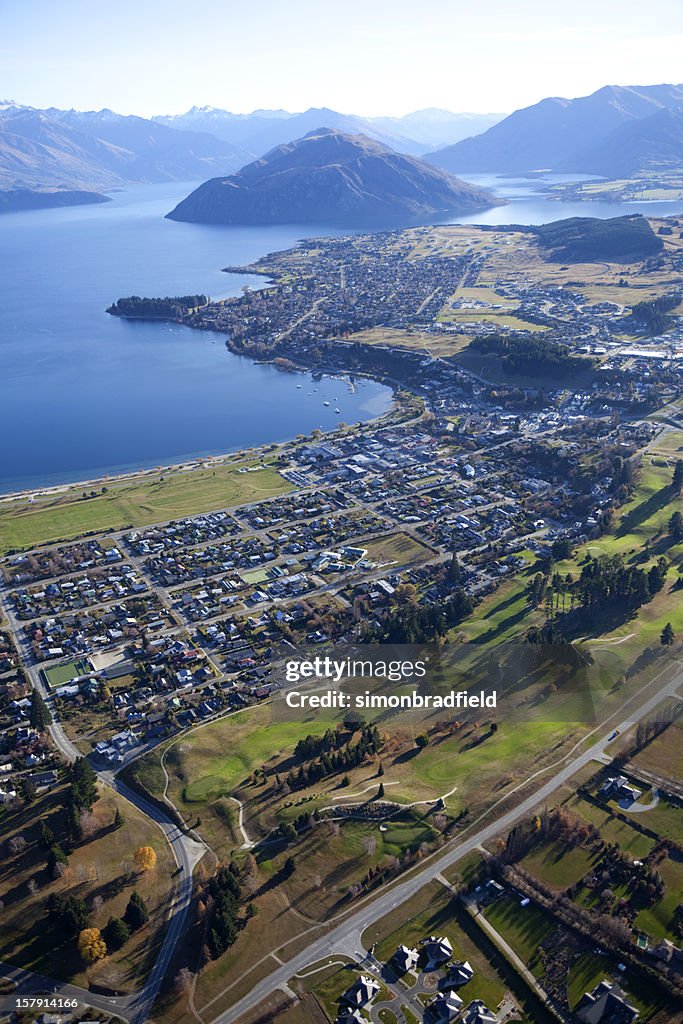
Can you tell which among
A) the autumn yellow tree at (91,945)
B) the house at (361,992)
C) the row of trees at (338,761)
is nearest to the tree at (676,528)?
the row of trees at (338,761)

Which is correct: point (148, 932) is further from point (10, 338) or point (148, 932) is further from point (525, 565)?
point (10, 338)

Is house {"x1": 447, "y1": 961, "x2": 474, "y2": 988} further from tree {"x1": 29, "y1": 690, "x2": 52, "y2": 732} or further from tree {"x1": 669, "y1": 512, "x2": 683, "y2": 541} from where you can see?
tree {"x1": 669, "y1": 512, "x2": 683, "y2": 541}

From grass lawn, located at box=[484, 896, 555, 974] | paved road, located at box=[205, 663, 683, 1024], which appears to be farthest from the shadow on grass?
grass lawn, located at box=[484, 896, 555, 974]

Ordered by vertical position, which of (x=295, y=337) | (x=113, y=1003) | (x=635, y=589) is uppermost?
(x=295, y=337)

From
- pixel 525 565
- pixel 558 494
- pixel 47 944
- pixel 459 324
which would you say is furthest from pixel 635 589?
pixel 459 324

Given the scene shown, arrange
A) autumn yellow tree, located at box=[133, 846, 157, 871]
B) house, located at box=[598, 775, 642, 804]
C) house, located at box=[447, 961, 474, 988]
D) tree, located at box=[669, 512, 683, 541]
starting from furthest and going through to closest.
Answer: tree, located at box=[669, 512, 683, 541]
house, located at box=[598, 775, 642, 804]
autumn yellow tree, located at box=[133, 846, 157, 871]
house, located at box=[447, 961, 474, 988]
